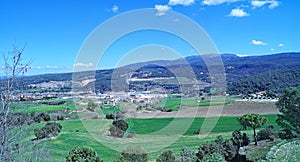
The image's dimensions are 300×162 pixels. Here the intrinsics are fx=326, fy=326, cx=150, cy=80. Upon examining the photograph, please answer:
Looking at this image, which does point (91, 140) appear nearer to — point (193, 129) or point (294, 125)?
point (193, 129)

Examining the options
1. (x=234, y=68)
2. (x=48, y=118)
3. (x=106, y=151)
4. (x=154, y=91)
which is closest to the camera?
(x=154, y=91)

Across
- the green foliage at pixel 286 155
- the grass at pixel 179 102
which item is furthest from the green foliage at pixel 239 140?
the green foliage at pixel 286 155

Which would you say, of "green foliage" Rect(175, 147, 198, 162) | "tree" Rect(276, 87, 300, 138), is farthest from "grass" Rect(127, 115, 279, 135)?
"tree" Rect(276, 87, 300, 138)

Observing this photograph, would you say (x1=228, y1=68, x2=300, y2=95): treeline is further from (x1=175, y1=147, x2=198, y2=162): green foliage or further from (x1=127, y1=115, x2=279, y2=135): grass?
(x1=175, y1=147, x2=198, y2=162): green foliage

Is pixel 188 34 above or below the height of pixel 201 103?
above

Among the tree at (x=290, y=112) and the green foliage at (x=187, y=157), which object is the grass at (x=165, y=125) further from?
the tree at (x=290, y=112)

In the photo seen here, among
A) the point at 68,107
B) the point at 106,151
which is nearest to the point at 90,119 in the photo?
the point at 106,151
